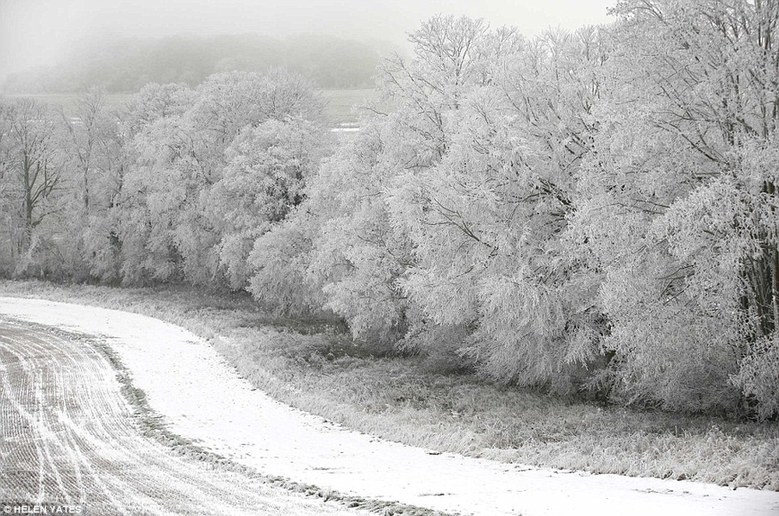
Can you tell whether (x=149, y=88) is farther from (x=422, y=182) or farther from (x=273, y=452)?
(x=273, y=452)

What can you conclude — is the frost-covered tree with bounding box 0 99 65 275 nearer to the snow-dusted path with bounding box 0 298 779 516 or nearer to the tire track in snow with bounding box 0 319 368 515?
the snow-dusted path with bounding box 0 298 779 516

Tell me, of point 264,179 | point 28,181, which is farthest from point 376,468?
point 28,181

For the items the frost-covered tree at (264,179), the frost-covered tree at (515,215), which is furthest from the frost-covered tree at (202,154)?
the frost-covered tree at (515,215)

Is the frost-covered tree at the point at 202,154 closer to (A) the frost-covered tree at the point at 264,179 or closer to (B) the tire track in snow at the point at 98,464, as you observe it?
(A) the frost-covered tree at the point at 264,179

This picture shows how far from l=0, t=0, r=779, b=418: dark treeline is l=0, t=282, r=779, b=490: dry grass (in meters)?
1.06

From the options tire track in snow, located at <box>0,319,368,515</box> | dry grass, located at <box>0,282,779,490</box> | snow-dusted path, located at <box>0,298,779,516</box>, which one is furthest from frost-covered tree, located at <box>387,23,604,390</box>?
tire track in snow, located at <box>0,319,368,515</box>

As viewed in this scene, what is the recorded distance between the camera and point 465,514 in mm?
8766

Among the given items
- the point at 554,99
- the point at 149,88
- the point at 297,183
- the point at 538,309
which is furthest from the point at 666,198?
the point at 149,88

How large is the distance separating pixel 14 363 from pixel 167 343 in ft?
21.4

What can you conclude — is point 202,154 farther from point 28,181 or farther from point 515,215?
point 515,215

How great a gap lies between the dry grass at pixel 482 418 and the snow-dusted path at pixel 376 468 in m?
0.61

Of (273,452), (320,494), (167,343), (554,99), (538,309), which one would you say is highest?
(554,99)

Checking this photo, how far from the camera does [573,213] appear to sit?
17.3 m

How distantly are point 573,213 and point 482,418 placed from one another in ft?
18.7
